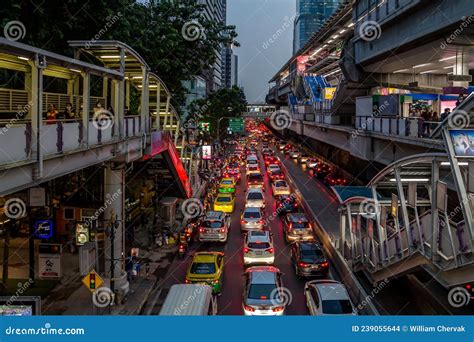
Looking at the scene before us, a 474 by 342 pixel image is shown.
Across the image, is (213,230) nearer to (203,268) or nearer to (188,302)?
(203,268)

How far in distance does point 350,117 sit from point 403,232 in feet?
88.5

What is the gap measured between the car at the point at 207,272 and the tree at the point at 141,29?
925 centimetres

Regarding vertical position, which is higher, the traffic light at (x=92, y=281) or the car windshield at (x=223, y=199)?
the car windshield at (x=223, y=199)

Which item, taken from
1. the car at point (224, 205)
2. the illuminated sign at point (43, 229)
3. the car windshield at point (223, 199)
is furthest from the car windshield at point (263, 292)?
the car windshield at point (223, 199)

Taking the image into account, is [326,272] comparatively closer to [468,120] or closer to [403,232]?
[403,232]

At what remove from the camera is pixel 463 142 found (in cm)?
1136

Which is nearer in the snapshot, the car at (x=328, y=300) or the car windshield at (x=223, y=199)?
the car at (x=328, y=300)

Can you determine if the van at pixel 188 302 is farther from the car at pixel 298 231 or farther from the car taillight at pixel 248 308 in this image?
the car at pixel 298 231

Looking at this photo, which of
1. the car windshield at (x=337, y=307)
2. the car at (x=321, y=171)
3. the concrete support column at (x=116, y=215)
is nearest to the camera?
the car windshield at (x=337, y=307)

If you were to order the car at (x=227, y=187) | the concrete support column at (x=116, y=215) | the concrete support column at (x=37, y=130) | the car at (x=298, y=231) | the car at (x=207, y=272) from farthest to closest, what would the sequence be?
1. the car at (x=227, y=187)
2. the car at (x=298, y=231)
3. the concrete support column at (x=116, y=215)
4. the car at (x=207, y=272)
5. the concrete support column at (x=37, y=130)

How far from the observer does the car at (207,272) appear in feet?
58.5

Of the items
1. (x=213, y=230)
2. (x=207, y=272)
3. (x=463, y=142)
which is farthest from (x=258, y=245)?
(x=463, y=142)

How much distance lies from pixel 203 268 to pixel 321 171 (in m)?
38.9

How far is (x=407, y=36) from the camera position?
78.5 ft
